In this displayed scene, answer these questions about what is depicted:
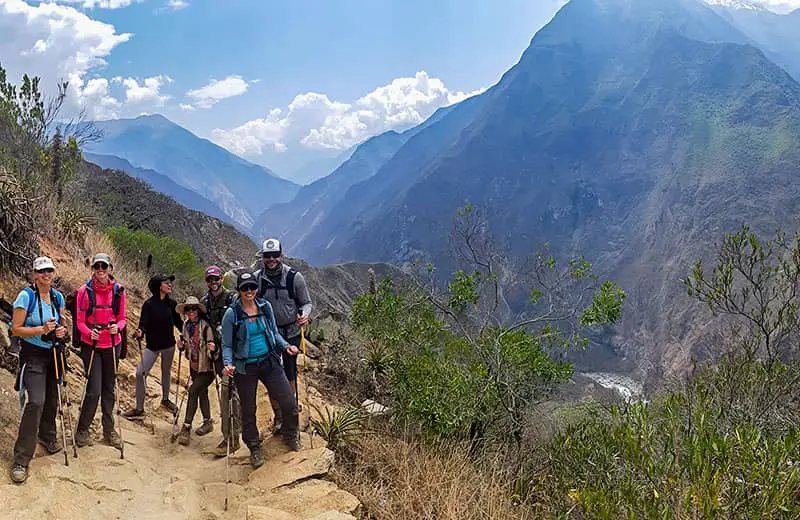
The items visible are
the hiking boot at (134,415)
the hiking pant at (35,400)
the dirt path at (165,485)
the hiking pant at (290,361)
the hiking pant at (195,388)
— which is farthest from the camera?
the hiking boot at (134,415)

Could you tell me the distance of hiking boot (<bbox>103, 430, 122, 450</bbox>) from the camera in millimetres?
5785

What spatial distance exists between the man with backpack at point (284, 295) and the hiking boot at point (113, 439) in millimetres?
1555

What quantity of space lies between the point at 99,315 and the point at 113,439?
130cm

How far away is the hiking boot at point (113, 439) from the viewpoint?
19.0ft

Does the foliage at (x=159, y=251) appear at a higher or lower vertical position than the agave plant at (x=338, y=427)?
higher

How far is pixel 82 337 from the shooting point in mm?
5496

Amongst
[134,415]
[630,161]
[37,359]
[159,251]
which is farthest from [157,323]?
[630,161]

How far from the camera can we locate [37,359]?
16.2ft

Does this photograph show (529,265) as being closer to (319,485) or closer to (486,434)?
(486,434)

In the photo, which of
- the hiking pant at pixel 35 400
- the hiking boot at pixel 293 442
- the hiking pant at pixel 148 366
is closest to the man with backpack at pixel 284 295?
the hiking boot at pixel 293 442

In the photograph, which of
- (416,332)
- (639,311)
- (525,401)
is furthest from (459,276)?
(639,311)

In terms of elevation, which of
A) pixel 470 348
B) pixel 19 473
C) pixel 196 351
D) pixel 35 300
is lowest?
pixel 470 348

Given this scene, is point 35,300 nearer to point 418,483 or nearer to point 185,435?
point 185,435

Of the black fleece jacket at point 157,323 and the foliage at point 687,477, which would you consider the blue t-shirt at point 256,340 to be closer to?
the black fleece jacket at point 157,323
